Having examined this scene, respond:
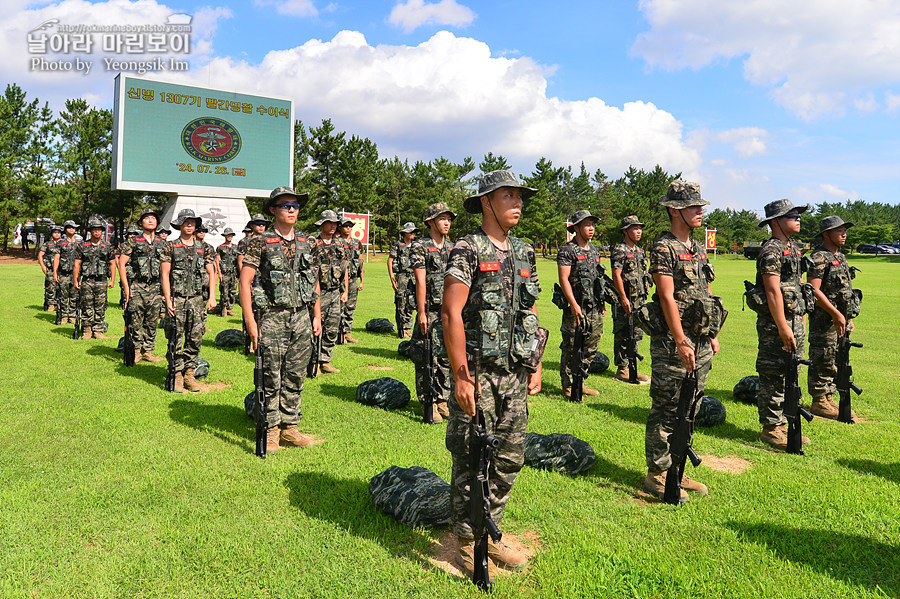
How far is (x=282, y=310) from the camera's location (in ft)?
17.9

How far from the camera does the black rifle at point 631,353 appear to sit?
805cm

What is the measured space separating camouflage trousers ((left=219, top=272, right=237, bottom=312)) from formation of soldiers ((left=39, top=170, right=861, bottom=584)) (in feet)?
13.2

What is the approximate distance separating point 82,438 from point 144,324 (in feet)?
13.9

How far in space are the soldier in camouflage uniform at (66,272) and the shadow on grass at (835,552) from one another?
538 inches

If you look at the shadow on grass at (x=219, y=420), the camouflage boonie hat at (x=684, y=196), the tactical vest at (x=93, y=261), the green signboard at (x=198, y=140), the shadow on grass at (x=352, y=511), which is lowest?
the shadow on grass at (x=219, y=420)

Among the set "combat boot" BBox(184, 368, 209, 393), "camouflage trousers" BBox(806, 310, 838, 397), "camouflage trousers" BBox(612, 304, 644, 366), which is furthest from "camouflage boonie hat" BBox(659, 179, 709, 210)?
"combat boot" BBox(184, 368, 209, 393)

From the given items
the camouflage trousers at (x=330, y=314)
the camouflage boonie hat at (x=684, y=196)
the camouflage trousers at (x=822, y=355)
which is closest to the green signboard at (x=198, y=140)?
the camouflage trousers at (x=330, y=314)

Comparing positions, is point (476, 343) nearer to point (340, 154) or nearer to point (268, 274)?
point (268, 274)

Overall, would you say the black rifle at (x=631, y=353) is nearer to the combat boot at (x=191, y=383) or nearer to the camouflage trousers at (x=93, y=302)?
the combat boot at (x=191, y=383)

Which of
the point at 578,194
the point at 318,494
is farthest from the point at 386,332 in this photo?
the point at 578,194

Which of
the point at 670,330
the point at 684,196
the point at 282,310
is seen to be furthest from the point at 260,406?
the point at 684,196

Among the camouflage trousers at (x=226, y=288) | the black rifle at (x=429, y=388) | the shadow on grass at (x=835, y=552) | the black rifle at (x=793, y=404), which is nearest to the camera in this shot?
the shadow on grass at (x=835, y=552)

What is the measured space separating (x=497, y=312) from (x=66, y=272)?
44.8ft

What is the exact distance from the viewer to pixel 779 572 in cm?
353
